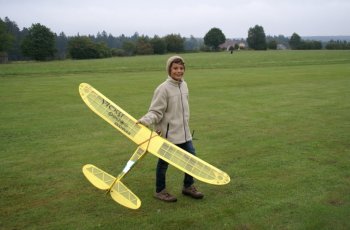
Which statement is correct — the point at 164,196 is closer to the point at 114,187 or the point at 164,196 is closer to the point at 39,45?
the point at 114,187

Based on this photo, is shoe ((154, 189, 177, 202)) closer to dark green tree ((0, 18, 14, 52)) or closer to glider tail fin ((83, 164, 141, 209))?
glider tail fin ((83, 164, 141, 209))

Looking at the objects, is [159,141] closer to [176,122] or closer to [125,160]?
[176,122]

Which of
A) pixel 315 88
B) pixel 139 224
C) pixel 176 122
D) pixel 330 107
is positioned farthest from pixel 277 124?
pixel 315 88

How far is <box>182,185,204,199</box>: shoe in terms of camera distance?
5.39 m

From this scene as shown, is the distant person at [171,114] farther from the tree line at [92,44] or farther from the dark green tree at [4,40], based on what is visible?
the dark green tree at [4,40]

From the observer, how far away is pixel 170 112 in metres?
5.24

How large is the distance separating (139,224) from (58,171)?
2561mm

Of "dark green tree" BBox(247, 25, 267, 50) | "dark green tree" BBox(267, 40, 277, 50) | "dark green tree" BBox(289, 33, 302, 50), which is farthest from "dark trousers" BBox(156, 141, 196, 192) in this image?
"dark green tree" BBox(289, 33, 302, 50)

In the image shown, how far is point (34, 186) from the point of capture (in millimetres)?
5914

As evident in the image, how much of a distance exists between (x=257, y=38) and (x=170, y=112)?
410ft

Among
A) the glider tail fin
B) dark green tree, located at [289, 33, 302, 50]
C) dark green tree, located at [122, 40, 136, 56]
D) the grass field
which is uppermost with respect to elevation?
dark green tree, located at [289, 33, 302, 50]

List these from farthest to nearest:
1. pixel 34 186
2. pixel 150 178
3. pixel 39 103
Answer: pixel 39 103
pixel 150 178
pixel 34 186

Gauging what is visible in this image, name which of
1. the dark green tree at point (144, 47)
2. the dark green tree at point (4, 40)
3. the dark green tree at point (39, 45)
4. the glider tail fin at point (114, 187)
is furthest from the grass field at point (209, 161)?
the dark green tree at point (144, 47)

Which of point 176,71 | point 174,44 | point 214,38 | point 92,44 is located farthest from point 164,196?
point 214,38
